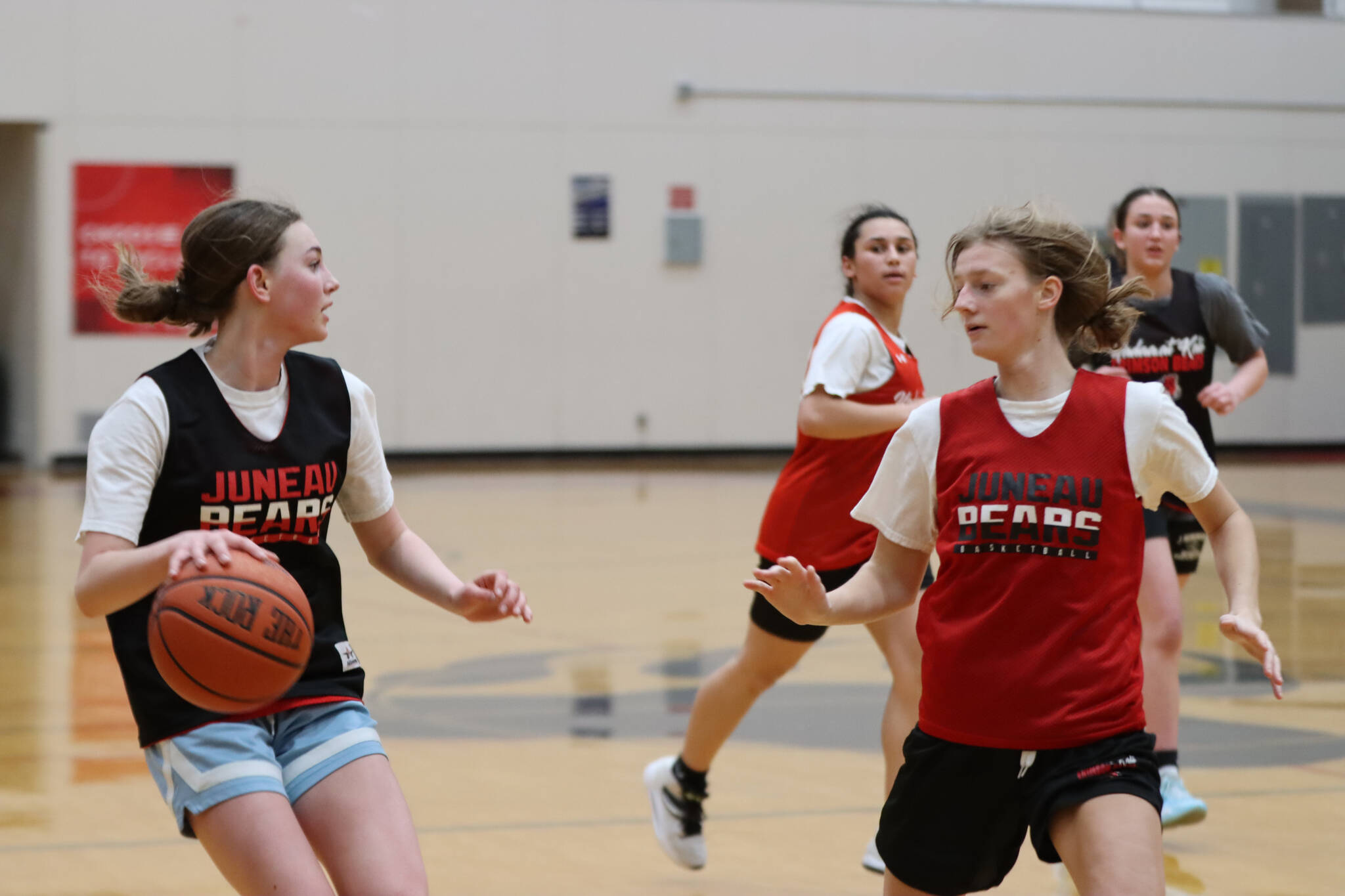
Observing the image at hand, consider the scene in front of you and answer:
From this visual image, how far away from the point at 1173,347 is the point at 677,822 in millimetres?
2089

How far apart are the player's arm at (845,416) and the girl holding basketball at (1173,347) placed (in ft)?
2.62

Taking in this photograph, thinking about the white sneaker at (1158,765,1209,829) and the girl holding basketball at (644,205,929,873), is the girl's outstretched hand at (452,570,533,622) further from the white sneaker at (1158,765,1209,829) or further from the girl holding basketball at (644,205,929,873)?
the white sneaker at (1158,765,1209,829)

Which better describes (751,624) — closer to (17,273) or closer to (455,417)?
(455,417)

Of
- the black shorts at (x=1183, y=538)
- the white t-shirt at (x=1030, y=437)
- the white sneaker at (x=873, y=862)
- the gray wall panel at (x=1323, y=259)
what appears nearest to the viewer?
the white t-shirt at (x=1030, y=437)

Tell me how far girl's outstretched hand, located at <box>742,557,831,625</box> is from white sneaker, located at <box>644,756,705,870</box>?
160 centimetres

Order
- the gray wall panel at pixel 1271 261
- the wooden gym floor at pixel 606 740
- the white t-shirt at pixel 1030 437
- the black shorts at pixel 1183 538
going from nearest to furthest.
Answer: the white t-shirt at pixel 1030 437 → the wooden gym floor at pixel 606 740 → the black shorts at pixel 1183 538 → the gray wall panel at pixel 1271 261

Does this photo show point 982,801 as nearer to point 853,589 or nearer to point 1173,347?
point 853,589

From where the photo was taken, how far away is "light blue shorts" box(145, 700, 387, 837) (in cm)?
276

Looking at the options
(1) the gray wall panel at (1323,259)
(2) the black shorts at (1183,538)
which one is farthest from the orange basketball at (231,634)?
(1) the gray wall panel at (1323,259)

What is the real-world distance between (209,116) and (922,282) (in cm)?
772

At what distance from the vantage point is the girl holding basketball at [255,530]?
8.95 feet

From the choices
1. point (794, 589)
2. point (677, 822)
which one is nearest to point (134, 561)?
point (794, 589)

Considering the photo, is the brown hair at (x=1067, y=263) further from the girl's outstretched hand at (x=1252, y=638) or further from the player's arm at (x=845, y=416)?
the player's arm at (x=845, y=416)

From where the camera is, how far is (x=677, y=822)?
4516mm
